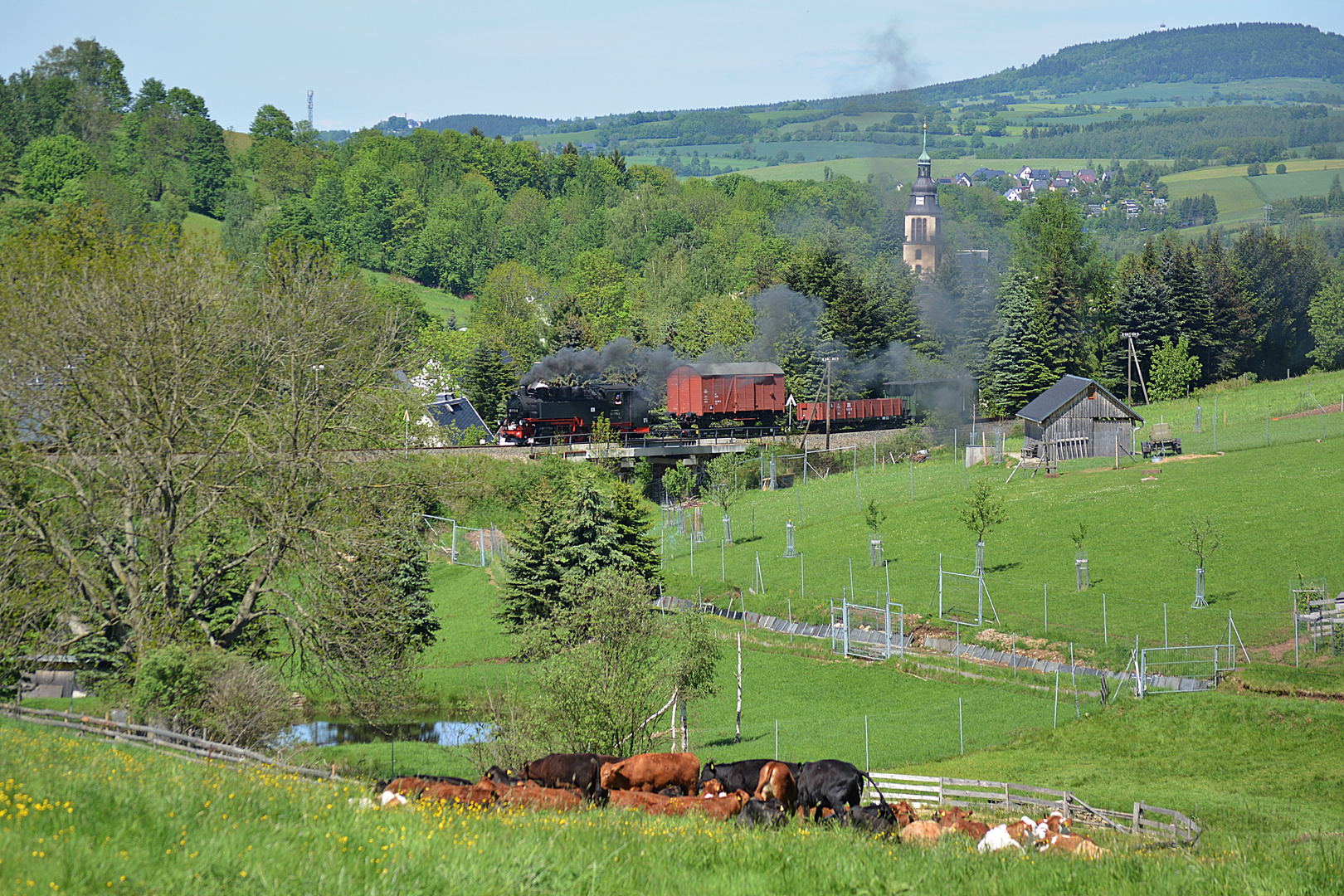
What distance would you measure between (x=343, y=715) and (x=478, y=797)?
24.3m

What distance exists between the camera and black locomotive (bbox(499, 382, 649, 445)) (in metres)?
77.5

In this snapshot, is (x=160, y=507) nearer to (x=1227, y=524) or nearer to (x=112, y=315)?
(x=112, y=315)

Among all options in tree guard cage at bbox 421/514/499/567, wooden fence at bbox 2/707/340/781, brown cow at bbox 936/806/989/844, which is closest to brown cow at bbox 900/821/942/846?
brown cow at bbox 936/806/989/844

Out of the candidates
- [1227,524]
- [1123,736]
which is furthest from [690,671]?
[1227,524]

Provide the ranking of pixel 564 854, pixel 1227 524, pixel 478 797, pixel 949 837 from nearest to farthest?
pixel 564 854
pixel 949 837
pixel 478 797
pixel 1227 524

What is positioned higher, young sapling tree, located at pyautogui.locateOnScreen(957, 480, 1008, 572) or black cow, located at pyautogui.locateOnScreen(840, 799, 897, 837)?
black cow, located at pyautogui.locateOnScreen(840, 799, 897, 837)

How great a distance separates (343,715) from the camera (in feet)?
135

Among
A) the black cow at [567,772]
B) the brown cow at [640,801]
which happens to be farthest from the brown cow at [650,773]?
the brown cow at [640,801]

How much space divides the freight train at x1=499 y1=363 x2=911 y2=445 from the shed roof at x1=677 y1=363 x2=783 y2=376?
2.3 inches

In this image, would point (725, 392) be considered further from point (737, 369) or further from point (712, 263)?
point (712, 263)

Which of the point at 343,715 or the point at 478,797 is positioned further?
the point at 343,715

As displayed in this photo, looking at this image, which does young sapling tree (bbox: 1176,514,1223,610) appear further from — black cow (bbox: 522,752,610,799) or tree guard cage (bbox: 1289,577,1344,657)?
black cow (bbox: 522,752,610,799)

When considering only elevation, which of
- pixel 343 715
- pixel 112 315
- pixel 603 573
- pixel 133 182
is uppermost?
pixel 133 182

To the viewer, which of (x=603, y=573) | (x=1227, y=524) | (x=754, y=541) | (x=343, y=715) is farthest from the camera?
(x=754, y=541)
